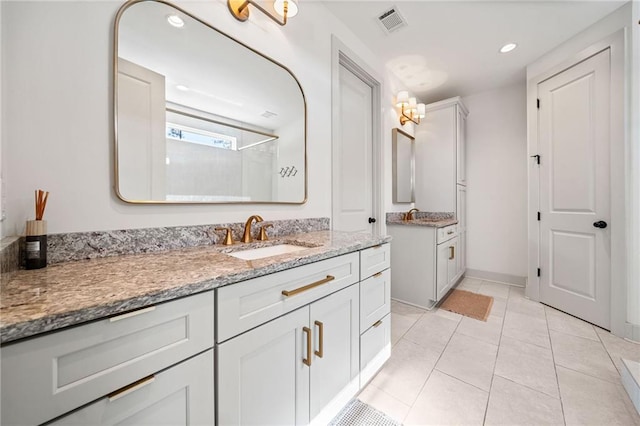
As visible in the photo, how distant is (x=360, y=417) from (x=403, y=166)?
2.63 m

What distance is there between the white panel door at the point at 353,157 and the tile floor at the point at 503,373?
1059 mm

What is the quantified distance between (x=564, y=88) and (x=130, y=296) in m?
3.63

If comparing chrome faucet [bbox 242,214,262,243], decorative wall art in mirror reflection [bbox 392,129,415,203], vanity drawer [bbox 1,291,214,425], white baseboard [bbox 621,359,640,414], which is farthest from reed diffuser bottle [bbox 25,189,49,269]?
decorative wall art in mirror reflection [bbox 392,129,415,203]

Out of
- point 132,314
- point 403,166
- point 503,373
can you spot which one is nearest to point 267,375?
point 132,314

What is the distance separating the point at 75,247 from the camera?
87 cm

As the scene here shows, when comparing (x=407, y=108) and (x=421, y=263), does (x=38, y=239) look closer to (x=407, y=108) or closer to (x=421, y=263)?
(x=421, y=263)

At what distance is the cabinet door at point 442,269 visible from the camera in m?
2.43

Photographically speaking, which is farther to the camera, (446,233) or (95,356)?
(446,233)

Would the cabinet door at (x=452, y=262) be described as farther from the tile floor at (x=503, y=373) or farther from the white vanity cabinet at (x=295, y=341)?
the white vanity cabinet at (x=295, y=341)

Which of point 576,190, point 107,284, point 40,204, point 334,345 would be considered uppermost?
point 576,190

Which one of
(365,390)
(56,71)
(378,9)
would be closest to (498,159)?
(378,9)

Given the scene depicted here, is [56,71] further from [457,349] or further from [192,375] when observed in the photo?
[457,349]

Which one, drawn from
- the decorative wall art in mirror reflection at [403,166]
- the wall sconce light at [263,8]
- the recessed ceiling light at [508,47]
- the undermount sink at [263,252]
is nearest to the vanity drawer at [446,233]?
the decorative wall art in mirror reflection at [403,166]

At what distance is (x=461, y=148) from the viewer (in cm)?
324
